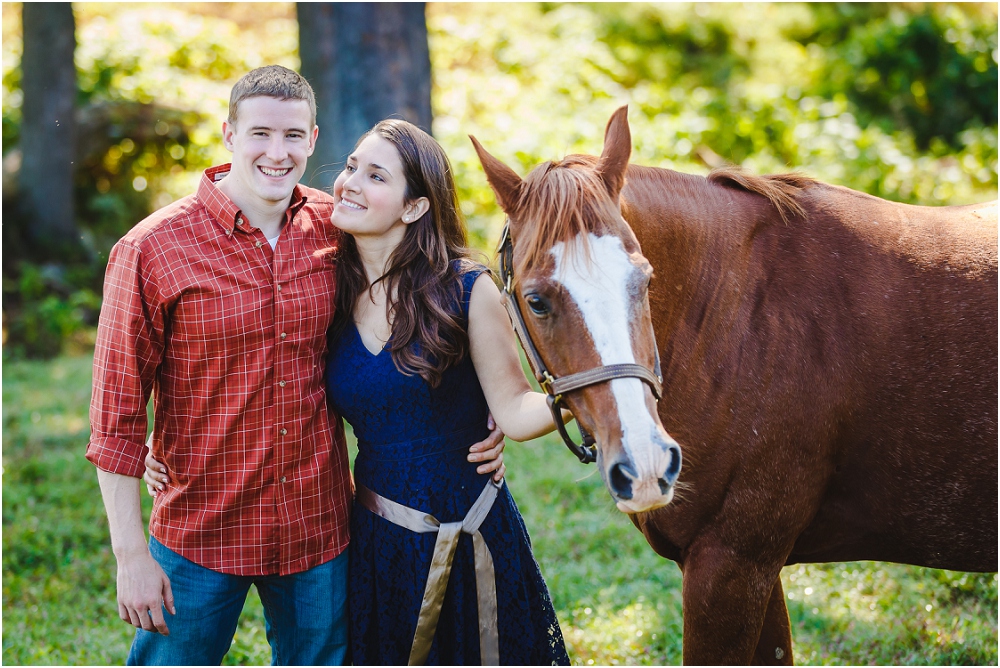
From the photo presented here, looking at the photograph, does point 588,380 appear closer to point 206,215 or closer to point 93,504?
point 206,215

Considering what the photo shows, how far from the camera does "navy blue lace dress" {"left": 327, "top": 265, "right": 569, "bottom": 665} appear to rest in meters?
2.22

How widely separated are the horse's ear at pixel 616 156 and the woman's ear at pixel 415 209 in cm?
56

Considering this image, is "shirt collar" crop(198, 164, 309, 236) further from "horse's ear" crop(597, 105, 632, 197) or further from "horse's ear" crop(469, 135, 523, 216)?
"horse's ear" crop(597, 105, 632, 197)

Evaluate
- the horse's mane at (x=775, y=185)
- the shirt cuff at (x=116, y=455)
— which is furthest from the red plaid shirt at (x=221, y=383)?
the horse's mane at (x=775, y=185)

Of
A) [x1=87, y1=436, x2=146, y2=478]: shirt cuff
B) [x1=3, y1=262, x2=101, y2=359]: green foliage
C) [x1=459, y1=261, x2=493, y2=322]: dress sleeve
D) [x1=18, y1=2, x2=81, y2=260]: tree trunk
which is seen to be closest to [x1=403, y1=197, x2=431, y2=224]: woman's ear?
[x1=459, y1=261, x2=493, y2=322]: dress sleeve

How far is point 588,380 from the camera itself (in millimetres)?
1777

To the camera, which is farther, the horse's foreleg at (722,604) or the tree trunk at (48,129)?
the tree trunk at (48,129)

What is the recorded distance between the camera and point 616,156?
79.6 inches

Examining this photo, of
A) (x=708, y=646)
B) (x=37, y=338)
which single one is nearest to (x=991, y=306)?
(x=708, y=646)

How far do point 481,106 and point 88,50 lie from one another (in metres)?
5.36

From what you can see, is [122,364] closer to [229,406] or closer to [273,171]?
[229,406]

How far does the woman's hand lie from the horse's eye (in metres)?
1.16

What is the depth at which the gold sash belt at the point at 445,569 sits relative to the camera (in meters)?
2.20

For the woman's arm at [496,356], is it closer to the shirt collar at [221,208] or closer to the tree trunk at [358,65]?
the shirt collar at [221,208]
